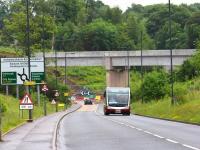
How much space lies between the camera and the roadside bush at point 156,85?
78.7 m

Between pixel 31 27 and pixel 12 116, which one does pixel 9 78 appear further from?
pixel 31 27

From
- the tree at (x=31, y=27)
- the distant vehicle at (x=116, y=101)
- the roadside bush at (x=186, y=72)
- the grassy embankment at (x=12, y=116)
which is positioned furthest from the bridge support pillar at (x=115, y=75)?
the grassy embankment at (x=12, y=116)

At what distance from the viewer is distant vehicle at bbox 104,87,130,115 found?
6831 cm

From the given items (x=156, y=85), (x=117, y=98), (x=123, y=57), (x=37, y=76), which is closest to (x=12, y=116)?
(x=37, y=76)

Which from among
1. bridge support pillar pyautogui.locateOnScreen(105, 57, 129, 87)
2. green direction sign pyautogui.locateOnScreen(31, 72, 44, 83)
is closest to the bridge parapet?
bridge support pillar pyautogui.locateOnScreen(105, 57, 129, 87)

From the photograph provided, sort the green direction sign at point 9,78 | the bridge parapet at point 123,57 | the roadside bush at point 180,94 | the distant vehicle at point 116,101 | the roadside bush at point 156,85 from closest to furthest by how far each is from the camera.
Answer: the green direction sign at point 9,78 → the roadside bush at point 180,94 → the distant vehicle at point 116,101 → the roadside bush at point 156,85 → the bridge parapet at point 123,57

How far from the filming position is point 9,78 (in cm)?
5922

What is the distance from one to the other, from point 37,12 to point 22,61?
198 feet

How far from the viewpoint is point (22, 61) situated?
193 ft

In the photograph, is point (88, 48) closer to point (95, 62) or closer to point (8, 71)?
point (95, 62)

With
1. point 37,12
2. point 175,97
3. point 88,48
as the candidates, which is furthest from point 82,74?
point 175,97

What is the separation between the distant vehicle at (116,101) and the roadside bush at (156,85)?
10.3 m

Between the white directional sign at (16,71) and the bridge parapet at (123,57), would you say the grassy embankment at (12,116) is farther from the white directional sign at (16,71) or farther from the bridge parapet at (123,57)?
the bridge parapet at (123,57)

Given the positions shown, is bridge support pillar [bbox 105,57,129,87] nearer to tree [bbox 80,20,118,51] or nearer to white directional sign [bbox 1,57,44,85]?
white directional sign [bbox 1,57,44,85]
